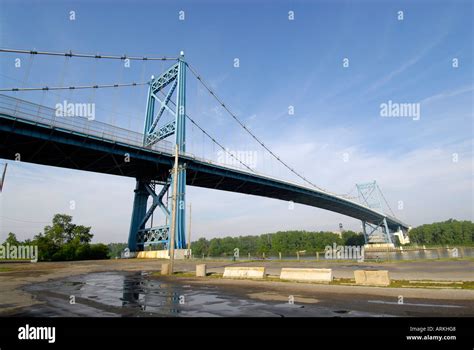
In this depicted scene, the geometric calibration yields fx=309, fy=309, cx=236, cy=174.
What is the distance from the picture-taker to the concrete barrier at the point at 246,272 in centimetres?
1954

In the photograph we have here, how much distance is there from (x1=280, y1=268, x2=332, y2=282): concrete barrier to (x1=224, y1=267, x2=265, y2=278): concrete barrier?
1.84 metres

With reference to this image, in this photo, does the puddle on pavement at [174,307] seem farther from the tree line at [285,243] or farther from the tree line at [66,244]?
the tree line at [285,243]

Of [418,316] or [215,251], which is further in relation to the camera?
[215,251]

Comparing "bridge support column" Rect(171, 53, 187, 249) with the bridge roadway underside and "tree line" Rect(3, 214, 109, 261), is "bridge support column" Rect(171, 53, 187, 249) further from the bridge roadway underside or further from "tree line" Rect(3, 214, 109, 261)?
"tree line" Rect(3, 214, 109, 261)

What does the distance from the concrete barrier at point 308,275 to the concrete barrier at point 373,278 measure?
67.8 inches

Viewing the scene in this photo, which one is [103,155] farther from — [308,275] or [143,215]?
[308,275]

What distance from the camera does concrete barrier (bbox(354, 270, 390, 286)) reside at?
13.8m

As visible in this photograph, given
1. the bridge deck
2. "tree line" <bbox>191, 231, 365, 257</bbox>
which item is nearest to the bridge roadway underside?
the bridge deck

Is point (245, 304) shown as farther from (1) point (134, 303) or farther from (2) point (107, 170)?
(2) point (107, 170)

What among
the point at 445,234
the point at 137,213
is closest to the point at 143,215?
the point at 137,213

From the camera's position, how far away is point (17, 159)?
45.8 metres

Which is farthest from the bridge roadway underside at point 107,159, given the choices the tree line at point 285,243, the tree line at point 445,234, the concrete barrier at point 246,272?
the tree line at point 445,234

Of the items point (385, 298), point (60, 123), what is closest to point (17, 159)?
point (60, 123)
